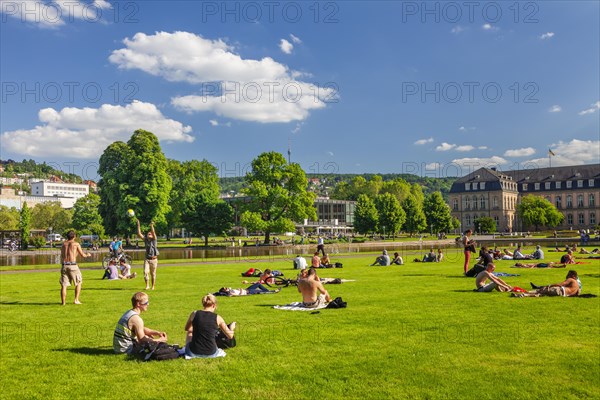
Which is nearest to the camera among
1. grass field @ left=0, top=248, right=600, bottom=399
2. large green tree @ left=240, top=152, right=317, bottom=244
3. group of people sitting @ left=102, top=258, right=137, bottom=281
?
grass field @ left=0, top=248, right=600, bottom=399

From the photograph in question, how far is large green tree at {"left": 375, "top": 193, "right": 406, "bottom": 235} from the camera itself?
110750 mm

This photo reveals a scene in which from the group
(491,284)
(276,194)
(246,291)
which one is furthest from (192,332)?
(276,194)

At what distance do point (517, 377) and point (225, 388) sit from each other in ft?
17.0

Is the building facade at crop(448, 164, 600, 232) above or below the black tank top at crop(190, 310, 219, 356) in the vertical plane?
above

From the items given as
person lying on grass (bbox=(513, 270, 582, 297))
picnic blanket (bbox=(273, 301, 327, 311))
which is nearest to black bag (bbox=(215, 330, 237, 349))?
picnic blanket (bbox=(273, 301, 327, 311))

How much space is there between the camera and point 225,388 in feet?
27.9

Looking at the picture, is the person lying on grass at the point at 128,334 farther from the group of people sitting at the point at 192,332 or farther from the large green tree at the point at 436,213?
the large green tree at the point at 436,213

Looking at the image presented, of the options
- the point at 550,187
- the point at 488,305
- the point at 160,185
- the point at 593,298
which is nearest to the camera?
the point at 488,305

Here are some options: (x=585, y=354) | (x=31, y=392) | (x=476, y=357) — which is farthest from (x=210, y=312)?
(x=585, y=354)

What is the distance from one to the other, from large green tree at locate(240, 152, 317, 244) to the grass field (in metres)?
58.1

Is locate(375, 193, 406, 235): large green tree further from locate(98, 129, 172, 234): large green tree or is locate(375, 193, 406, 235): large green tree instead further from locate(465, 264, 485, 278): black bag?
locate(465, 264, 485, 278): black bag

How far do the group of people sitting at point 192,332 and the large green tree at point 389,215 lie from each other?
10097 centimetres

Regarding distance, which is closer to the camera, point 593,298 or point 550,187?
point 593,298

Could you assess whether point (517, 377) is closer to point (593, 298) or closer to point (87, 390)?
point (87, 390)
